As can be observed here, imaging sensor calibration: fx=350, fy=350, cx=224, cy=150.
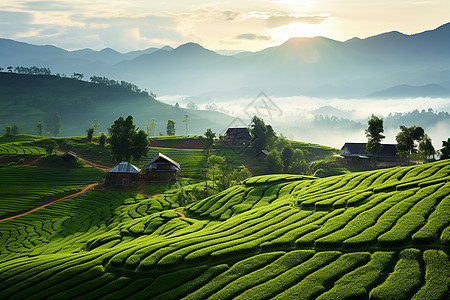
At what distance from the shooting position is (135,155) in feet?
312

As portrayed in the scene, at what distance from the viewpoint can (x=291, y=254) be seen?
27141 mm

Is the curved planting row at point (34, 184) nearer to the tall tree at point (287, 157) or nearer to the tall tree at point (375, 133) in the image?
the tall tree at point (287, 157)

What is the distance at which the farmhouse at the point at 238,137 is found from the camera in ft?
443

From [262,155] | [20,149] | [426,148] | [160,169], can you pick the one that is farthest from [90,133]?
[426,148]

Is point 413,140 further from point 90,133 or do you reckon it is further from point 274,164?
point 90,133

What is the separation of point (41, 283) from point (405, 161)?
10688 cm

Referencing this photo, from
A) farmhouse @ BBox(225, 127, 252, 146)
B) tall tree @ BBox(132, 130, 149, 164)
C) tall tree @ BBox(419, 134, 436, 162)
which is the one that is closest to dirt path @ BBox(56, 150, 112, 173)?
tall tree @ BBox(132, 130, 149, 164)

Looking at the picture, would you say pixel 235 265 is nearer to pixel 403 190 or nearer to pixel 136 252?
pixel 136 252

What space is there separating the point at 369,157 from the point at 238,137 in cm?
4780

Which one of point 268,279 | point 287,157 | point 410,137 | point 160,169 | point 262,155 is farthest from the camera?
point 262,155

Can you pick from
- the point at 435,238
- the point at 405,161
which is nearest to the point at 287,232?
the point at 435,238

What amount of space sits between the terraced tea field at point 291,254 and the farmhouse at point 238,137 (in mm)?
89278

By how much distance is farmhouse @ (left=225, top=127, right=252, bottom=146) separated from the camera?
13489 centimetres

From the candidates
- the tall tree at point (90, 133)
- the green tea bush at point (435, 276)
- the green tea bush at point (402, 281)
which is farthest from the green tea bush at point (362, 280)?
the tall tree at point (90, 133)
